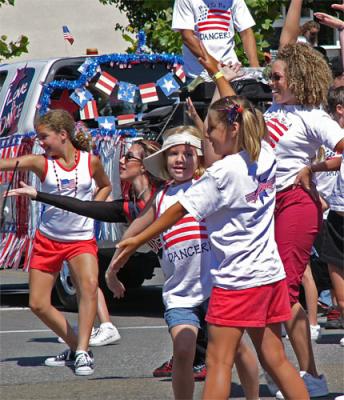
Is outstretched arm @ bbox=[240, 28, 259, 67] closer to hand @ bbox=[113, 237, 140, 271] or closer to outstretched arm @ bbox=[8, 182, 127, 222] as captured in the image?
outstretched arm @ bbox=[8, 182, 127, 222]

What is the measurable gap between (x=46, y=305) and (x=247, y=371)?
95.3 inches

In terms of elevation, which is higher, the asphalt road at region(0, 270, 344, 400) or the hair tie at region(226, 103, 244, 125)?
the hair tie at region(226, 103, 244, 125)

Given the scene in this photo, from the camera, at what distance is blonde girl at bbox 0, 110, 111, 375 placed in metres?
8.59

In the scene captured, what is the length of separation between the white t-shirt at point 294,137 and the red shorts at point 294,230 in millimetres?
94

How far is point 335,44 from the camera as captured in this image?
27.4 meters

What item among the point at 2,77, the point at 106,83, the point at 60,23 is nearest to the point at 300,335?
the point at 106,83

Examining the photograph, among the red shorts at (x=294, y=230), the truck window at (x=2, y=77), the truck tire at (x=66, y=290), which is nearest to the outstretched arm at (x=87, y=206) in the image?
the red shorts at (x=294, y=230)

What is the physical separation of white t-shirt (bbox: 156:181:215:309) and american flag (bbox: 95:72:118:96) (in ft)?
16.1

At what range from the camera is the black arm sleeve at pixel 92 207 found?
7.30 meters

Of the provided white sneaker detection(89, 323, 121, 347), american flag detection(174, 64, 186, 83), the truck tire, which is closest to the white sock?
white sneaker detection(89, 323, 121, 347)

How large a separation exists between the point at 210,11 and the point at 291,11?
1000 millimetres

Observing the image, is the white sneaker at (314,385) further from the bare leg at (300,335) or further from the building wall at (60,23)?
the building wall at (60,23)

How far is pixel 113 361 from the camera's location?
8734mm

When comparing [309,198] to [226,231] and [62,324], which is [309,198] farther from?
[62,324]
